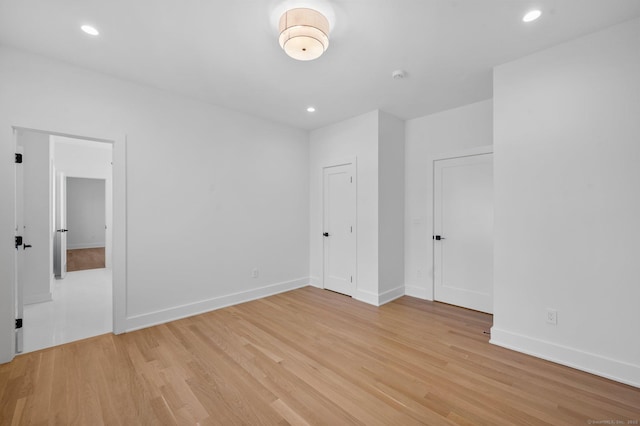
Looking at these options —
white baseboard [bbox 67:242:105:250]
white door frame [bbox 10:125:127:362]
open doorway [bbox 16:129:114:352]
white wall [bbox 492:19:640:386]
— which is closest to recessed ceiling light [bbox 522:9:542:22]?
white wall [bbox 492:19:640:386]

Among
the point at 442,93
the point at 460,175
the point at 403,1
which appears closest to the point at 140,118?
the point at 403,1

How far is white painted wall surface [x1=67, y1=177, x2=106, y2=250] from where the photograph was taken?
32.1 ft

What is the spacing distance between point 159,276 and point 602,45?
503 centimetres

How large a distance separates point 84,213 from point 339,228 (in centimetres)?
1057

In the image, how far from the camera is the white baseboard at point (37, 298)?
3869 mm

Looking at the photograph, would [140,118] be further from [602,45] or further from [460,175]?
[602,45]

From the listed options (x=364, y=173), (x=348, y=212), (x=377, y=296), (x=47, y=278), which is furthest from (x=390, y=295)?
(x=47, y=278)

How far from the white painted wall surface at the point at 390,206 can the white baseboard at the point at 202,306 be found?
5.42 feet

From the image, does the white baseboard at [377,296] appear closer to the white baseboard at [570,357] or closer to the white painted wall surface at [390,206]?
the white painted wall surface at [390,206]

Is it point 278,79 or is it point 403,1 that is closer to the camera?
point 403,1

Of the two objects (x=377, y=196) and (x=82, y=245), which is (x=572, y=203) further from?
(x=82, y=245)

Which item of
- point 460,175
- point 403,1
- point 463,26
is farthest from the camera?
point 460,175

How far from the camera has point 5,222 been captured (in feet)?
8.09

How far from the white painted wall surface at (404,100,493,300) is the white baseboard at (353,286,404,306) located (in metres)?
0.29
